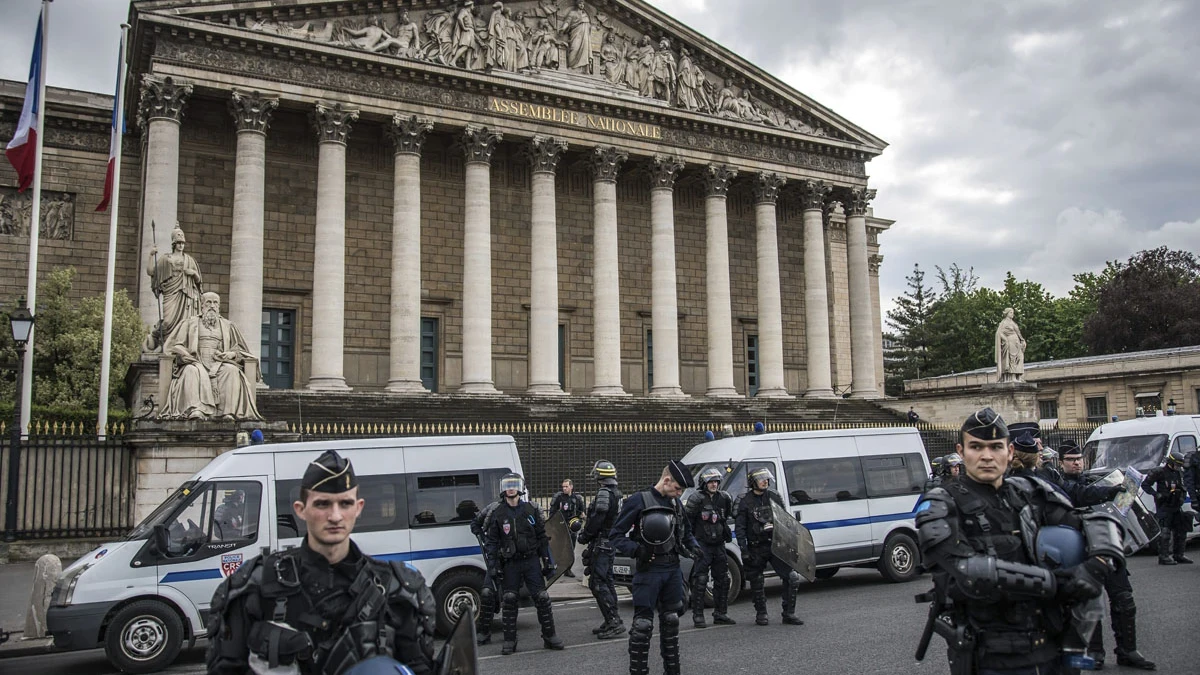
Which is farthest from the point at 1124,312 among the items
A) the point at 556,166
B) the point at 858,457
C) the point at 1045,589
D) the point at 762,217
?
the point at 1045,589

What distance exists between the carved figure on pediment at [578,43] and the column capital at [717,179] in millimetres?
5363

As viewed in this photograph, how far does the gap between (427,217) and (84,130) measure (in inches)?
416

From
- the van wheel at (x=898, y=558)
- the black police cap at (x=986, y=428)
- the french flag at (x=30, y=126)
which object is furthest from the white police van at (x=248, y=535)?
the french flag at (x=30, y=126)

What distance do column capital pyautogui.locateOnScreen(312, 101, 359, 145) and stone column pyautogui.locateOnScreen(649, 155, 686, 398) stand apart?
33.4ft

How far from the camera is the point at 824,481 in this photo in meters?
14.6

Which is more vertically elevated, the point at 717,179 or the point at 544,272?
the point at 717,179

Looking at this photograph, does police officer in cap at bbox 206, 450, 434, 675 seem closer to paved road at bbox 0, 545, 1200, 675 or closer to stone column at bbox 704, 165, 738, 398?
paved road at bbox 0, 545, 1200, 675

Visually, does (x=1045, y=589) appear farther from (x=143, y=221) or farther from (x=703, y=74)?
(x=703, y=74)

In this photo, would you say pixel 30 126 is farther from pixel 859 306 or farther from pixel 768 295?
pixel 859 306

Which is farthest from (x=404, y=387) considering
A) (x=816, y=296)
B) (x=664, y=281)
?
(x=816, y=296)

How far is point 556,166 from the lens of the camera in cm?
3178

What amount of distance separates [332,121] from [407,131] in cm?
213

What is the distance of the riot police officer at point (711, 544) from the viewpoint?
11414 mm

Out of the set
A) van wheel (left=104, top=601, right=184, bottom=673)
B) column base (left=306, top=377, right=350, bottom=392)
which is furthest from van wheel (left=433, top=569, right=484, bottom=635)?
column base (left=306, top=377, right=350, bottom=392)
